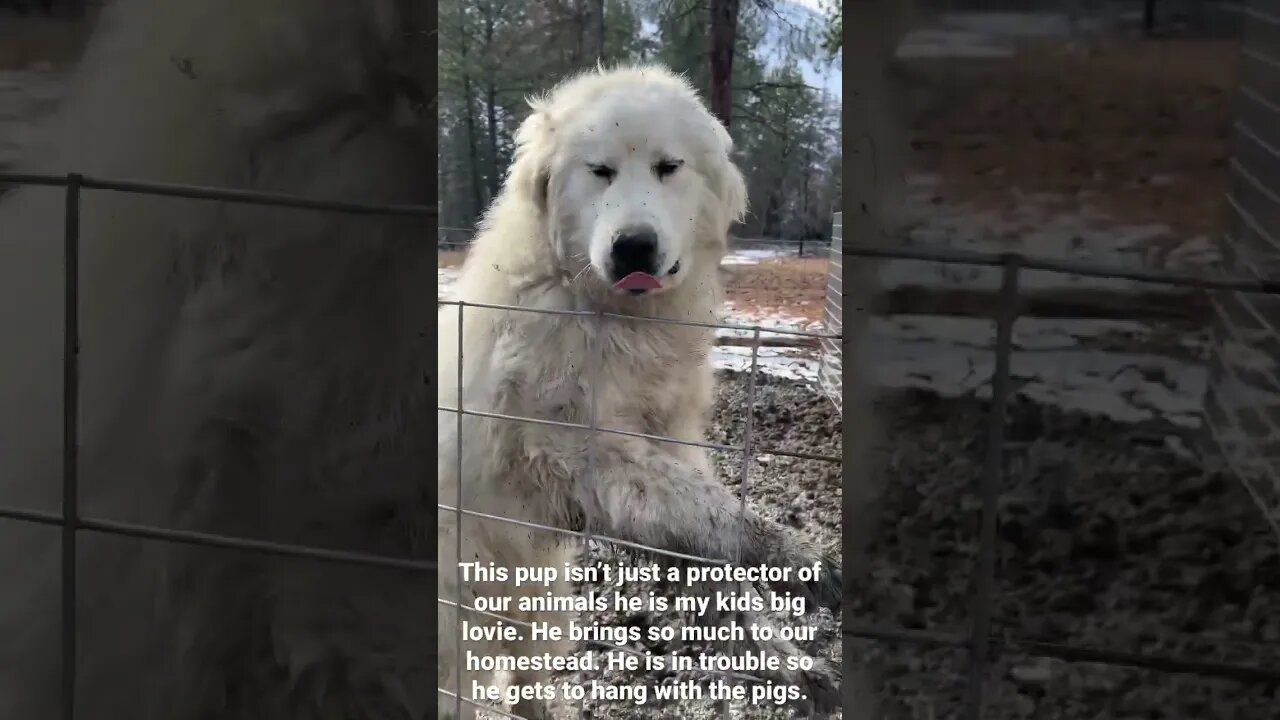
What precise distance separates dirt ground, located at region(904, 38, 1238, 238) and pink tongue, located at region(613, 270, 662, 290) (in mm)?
307

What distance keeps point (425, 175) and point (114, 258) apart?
409mm

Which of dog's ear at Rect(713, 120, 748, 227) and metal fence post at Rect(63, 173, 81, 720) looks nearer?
dog's ear at Rect(713, 120, 748, 227)

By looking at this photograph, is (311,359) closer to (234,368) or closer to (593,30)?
(234,368)

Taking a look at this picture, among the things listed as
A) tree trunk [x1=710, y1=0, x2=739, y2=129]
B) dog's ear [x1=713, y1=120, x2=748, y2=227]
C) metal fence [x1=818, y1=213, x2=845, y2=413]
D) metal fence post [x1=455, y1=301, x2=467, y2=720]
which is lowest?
metal fence post [x1=455, y1=301, x2=467, y2=720]

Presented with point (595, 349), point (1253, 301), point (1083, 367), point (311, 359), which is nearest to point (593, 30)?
point (595, 349)

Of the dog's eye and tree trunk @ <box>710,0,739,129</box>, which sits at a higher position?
tree trunk @ <box>710,0,739,129</box>

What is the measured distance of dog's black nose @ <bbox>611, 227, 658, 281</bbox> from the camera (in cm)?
107

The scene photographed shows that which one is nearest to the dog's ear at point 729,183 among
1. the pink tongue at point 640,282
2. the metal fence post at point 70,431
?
the pink tongue at point 640,282

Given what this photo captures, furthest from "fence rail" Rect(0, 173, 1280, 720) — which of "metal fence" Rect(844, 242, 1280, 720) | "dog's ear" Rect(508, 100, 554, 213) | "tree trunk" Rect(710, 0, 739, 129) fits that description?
"tree trunk" Rect(710, 0, 739, 129)

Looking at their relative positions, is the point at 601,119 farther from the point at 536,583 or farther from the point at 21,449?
the point at 21,449

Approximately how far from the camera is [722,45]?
988mm

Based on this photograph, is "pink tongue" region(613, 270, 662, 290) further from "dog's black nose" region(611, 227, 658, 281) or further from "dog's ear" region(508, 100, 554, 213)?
"dog's ear" region(508, 100, 554, 213)

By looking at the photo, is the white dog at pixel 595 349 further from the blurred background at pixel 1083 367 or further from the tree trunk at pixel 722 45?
the blurred background at pixel 1083 367

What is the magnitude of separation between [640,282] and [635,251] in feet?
0.12
